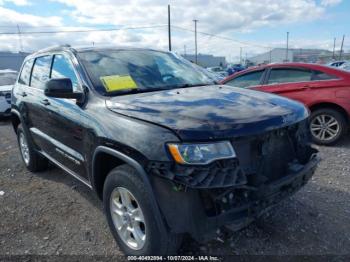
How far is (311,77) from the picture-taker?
588 centimetres

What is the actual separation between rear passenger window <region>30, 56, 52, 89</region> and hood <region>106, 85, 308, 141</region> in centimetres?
168

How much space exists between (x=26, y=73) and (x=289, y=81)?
4.74 meters

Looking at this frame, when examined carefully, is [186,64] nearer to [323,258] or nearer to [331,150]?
[323,258]

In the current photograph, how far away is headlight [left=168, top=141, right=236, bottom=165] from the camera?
2.01 metres

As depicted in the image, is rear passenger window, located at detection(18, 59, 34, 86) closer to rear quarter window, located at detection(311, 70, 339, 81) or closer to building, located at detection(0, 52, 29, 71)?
rear quarter window, located at detection(311, 70, 339, 81)

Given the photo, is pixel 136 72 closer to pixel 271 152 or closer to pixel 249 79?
pixel 271 152

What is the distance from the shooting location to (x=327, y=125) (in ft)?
18.5

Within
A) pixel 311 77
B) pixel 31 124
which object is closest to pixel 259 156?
pixel 31 124

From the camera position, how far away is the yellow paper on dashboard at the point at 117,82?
2871mm

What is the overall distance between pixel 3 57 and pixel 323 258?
51.7m

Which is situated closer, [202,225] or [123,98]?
[202,225]

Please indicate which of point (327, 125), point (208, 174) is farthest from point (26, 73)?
point (327, 125)

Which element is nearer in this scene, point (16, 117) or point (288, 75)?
point (16, 117)

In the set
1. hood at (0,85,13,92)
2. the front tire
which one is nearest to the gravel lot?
the front tire
